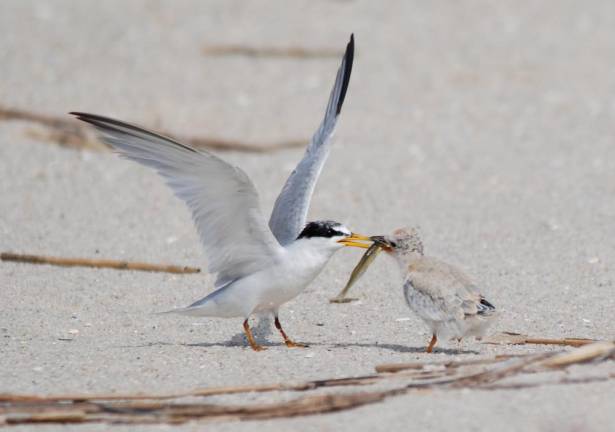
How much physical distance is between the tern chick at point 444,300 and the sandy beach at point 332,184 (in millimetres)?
153

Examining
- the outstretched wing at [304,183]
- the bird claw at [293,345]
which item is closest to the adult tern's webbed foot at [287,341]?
the bird claw at [293,345]

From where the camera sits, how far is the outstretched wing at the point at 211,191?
5.30m

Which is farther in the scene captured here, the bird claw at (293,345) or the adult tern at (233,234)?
the bird claw at (293,345)

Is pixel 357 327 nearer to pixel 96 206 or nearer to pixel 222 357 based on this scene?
pixel 222 357

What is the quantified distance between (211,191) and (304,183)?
931 millimetres

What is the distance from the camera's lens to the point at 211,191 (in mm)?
5430

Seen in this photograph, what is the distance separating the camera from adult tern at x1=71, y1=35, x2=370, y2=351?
533 centimetres

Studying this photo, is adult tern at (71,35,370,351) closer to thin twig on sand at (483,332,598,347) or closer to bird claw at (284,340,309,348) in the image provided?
bird claw at (284,340,309,348)

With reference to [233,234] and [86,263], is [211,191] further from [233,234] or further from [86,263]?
[86,263]

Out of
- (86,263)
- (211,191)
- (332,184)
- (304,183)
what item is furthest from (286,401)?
(332,184)

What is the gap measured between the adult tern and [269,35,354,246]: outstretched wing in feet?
0.17

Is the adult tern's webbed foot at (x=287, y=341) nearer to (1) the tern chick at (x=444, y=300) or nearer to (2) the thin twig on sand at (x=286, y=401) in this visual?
(1) the tern chick at (x=444, y=300)

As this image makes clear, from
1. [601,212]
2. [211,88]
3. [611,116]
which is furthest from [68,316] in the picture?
[611,116]

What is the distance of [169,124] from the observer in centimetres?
1062
